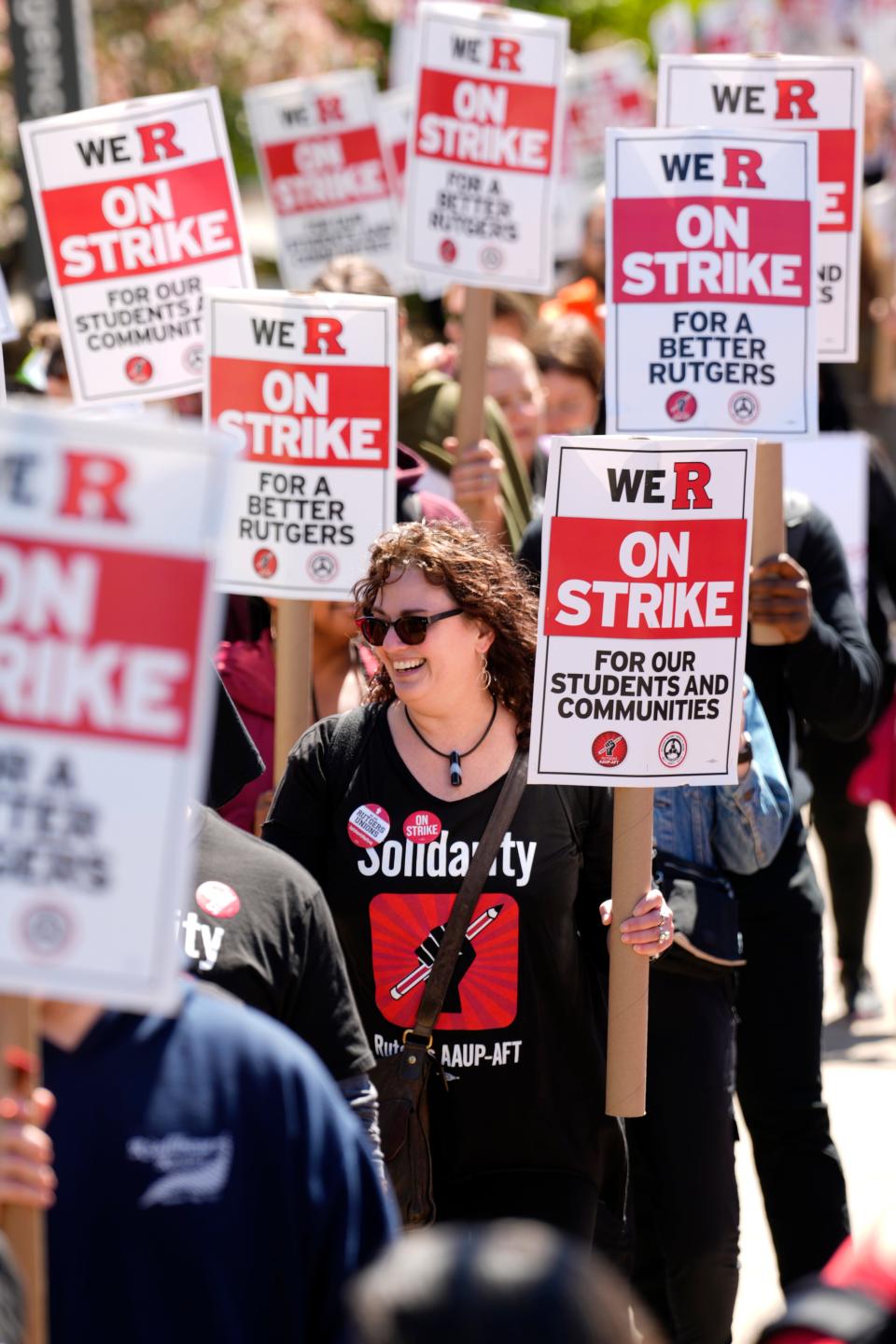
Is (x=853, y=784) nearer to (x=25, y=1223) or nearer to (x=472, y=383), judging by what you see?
(x=472, y=383)

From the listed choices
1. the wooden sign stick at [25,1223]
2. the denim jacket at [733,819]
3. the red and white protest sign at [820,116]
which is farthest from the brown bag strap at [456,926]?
the red and white protest sign at [820,116]

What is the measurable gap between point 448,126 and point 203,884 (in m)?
3.79

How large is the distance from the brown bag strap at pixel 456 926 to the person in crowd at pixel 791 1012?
3.28 feet

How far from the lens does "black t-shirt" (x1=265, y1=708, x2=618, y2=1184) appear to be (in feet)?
12.3

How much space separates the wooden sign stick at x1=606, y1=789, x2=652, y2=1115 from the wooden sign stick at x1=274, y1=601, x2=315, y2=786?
0.93 metres

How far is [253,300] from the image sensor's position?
15.3 feet

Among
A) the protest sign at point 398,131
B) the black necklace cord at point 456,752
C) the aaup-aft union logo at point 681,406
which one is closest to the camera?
the black necklace cord at point 456,752

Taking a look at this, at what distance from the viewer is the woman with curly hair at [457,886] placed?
375 cm

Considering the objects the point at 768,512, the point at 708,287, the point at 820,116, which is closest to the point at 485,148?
the point at 820,116

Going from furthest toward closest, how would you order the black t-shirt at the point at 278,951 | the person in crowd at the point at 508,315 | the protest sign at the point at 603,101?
the protest sign at the point at 603,101 → the person in crowd at the point at 508,315 → the black t-shirt at the point at 278,951

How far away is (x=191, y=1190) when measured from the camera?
2.23 metres

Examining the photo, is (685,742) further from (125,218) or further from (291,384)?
(125,218)

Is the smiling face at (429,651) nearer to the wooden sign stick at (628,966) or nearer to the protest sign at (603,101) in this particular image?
the wooden sign stick at (628,966)

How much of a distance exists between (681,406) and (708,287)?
0.28m
